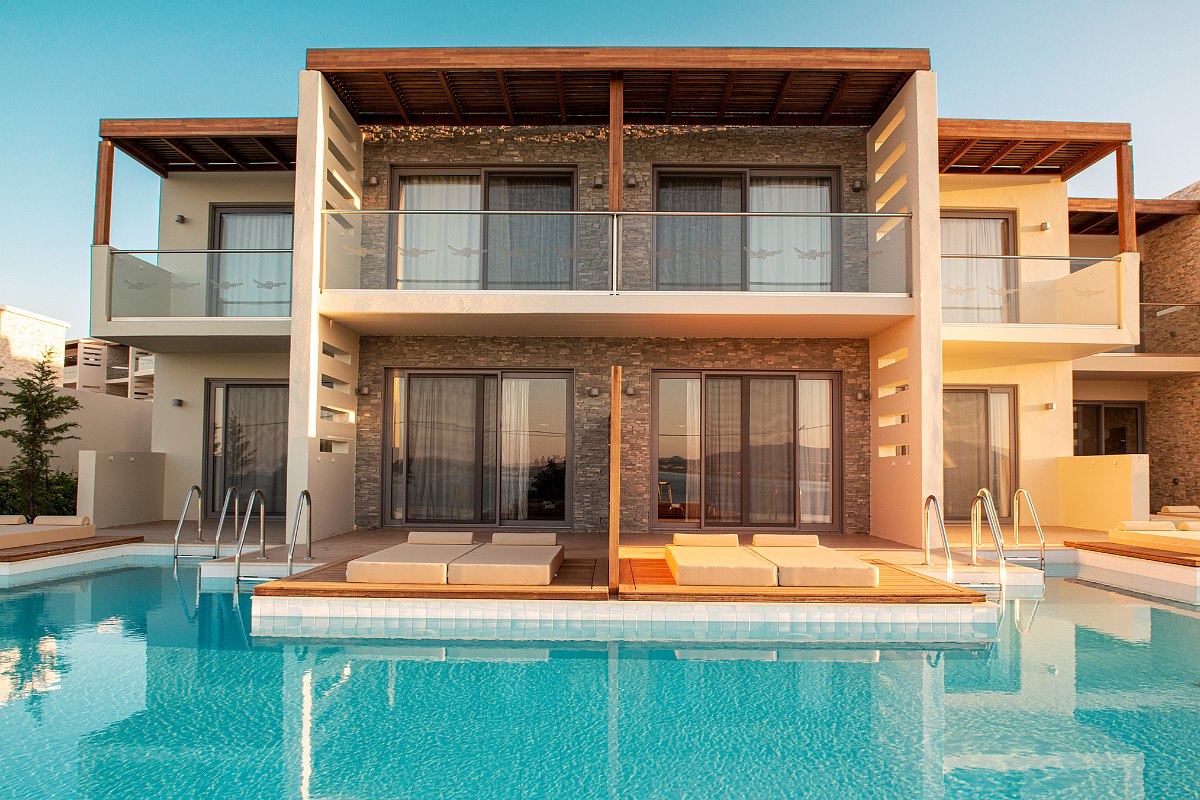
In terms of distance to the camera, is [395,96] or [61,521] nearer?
[61,521]

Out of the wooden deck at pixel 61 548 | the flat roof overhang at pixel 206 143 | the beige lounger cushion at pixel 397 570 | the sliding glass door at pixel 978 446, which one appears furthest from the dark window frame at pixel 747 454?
the wooden deck at pixel 61 548

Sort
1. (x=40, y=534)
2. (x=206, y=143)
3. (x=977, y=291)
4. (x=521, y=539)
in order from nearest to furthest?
(x=521, y=539), (x=40, y=534), (x=977, y=291), (x=206, y=143)

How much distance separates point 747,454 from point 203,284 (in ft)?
28.2

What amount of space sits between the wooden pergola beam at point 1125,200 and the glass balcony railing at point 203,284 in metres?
12.1

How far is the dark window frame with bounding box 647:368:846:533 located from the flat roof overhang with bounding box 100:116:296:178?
6761 millimetres

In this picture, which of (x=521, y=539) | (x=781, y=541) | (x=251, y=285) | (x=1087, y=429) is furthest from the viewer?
(x=1087, y=429)

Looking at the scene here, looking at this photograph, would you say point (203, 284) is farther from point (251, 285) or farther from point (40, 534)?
point (40, 534)

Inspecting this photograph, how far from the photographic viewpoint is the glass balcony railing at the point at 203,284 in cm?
1130

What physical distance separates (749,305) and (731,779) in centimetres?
697

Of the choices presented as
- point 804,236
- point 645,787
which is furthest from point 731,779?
point 804,236

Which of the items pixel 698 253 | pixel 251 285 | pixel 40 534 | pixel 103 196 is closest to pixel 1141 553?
pixel 698 253

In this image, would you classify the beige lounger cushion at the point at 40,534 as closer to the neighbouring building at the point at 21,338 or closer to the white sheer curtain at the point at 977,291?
the white sheer curtain at the point at 977,291

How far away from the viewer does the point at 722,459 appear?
38.8 feet

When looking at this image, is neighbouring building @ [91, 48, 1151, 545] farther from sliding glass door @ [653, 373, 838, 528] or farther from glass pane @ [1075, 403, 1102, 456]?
glass pane @ [1075, 403, 1102, 456]
